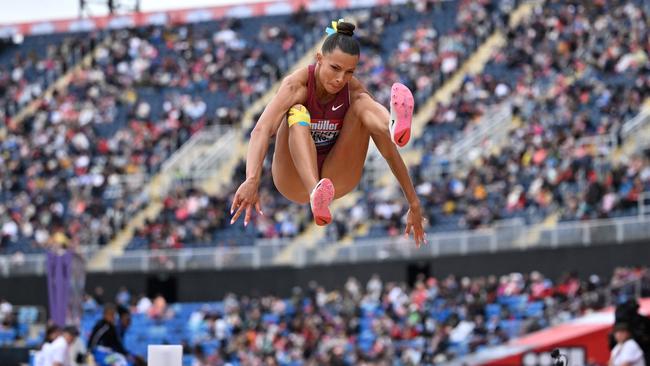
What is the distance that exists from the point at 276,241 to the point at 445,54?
698 centimetres

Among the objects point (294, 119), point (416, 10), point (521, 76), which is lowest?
point (294, 119)

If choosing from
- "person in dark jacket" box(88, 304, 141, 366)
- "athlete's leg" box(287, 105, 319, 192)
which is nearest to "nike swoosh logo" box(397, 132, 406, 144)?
"athlete's leg" box(287, 105, 319, 192)

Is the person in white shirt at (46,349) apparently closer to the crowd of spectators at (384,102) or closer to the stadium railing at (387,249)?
the stadium railing at (387,249)

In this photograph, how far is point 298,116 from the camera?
7715 millimetres

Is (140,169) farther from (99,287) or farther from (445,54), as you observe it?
(445,54)

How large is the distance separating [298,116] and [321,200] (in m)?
0.74

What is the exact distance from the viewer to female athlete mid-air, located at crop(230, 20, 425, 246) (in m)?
7.34

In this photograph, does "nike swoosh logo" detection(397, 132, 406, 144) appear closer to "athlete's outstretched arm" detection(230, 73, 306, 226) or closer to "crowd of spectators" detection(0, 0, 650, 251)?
"athlete's outstretched arm" detection(230, 73, 306, 226)

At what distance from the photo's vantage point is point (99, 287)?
24.9 meters

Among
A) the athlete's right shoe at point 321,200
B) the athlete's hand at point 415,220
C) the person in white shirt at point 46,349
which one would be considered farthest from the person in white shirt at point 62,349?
the athlete's right shoe at point 321,200

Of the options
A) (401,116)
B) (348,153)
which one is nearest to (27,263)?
(348,153)

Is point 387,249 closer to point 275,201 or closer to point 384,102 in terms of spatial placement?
point 275,201

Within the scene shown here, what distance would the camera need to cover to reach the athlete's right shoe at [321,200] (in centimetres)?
717

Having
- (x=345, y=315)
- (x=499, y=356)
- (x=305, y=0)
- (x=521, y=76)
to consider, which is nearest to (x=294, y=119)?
(x=499, y=356)
